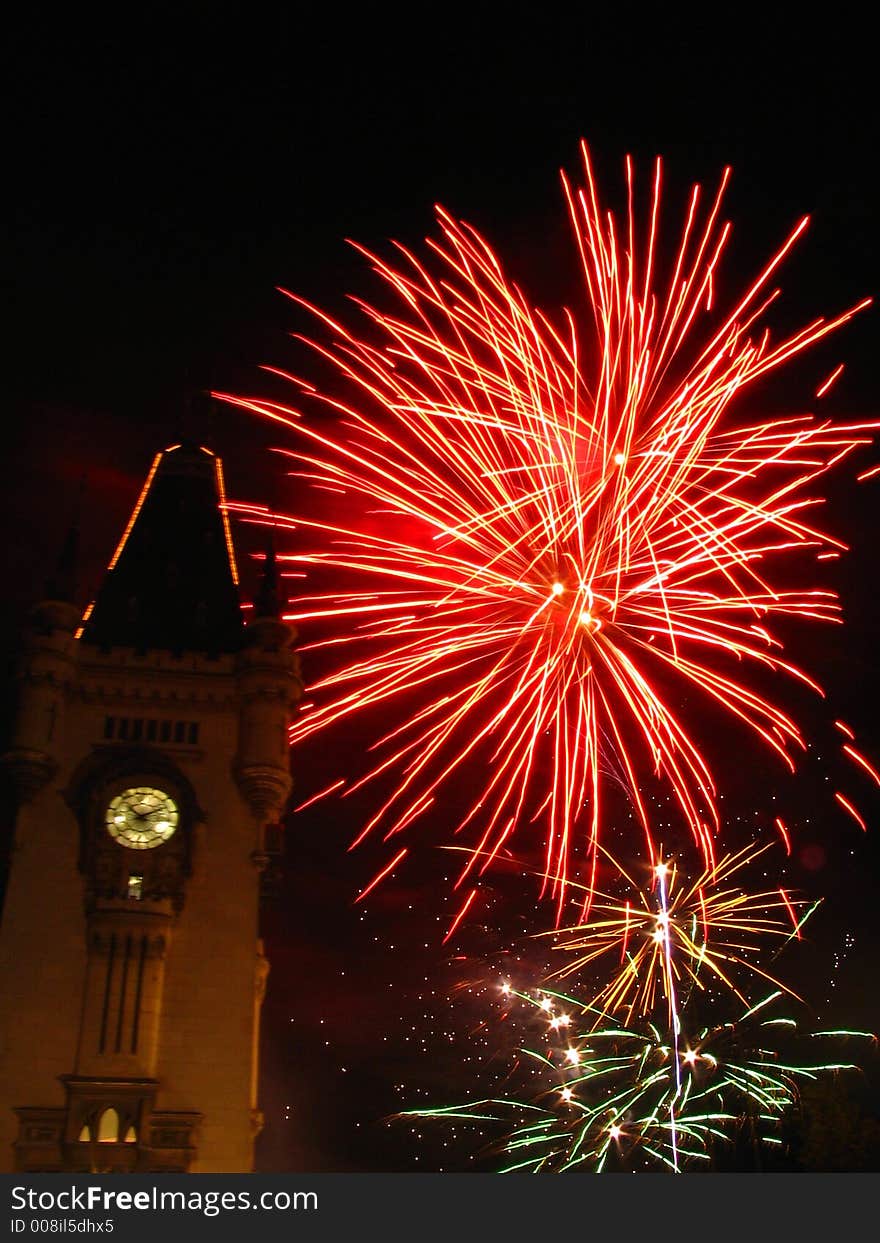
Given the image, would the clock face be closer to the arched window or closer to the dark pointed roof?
the dark pointed roof

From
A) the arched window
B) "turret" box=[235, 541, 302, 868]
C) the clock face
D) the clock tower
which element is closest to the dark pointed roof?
the clock tower

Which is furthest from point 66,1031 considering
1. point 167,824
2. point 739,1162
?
point 739,1162

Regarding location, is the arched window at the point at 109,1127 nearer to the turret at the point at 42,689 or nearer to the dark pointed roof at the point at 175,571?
the turret at the point at 42,689

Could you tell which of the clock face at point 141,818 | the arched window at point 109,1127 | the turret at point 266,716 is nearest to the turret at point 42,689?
the clock face at point 141,818

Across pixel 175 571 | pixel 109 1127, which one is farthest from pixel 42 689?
pixel 109 1127

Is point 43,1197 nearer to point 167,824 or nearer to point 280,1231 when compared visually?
point 280,1231

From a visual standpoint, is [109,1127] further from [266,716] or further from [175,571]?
[175,571]
